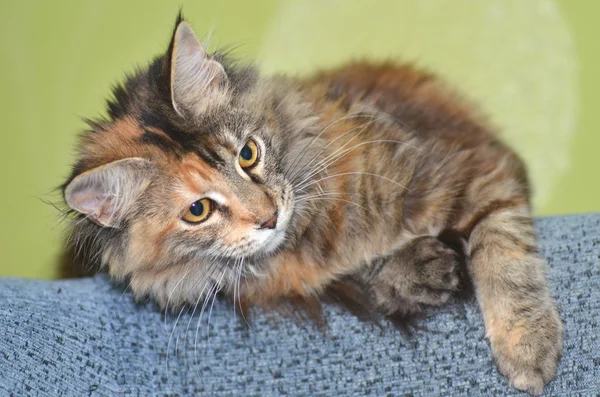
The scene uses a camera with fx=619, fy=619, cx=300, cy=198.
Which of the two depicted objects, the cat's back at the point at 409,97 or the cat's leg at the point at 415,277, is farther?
the cat's back at the point at 409,97

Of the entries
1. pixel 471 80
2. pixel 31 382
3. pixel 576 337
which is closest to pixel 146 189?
pixel 31 382

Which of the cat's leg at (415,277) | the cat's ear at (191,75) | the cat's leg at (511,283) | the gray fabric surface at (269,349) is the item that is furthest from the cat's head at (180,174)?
the cat's leg at (511,283)

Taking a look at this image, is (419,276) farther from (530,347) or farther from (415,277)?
(530,347)

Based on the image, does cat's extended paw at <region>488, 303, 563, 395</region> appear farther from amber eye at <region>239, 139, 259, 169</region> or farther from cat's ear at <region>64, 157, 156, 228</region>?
cat's ear at <region>64, 157, 156, 228</region>

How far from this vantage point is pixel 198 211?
1.41m

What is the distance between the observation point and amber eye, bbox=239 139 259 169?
1438 mm

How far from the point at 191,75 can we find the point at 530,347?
0.96m

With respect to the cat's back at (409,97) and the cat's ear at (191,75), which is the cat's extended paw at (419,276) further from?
the cat's ear at (191,75)

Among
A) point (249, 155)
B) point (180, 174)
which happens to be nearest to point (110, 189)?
point (180, 174)

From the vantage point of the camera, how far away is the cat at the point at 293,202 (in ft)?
4.51

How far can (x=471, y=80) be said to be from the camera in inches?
94.3

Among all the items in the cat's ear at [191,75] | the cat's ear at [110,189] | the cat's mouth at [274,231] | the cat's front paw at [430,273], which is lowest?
the cat's front paw at [430,273]

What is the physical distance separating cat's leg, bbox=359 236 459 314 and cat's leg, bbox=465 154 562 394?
0.25 ft

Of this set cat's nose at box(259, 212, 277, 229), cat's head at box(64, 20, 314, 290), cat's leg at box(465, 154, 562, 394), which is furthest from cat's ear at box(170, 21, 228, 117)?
cat's leg at box(465, 154, 562, 394)
